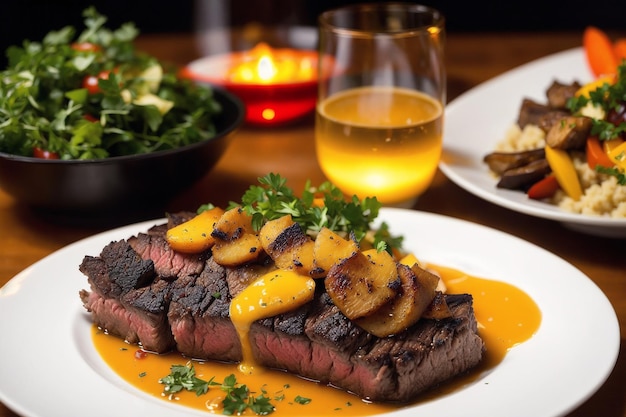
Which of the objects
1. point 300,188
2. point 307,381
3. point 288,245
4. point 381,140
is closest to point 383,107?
point 381,140

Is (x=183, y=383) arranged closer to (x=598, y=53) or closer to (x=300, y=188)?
(x=300, y=188)

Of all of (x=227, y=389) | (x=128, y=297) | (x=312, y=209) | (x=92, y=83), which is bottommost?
(x=227, y=389)

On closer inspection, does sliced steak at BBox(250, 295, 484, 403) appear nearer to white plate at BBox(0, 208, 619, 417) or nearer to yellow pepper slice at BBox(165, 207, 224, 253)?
A: white plate at BBox(0, 208, 619, 417)

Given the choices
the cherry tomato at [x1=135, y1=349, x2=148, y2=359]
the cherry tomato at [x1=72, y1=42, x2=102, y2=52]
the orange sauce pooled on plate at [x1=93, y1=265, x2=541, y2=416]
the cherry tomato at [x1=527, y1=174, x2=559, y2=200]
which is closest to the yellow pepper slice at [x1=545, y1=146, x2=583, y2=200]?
the cherry tomato at [x1=527, y1=174, x2=559, y2=200]

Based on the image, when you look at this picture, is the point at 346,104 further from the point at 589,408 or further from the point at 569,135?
the point at 589,408

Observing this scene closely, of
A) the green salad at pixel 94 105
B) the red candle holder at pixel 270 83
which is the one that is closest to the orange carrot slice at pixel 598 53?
the red candle holder at pixel 270 83

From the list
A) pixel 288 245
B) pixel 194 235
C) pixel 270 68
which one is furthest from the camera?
→ pixel 270 68
